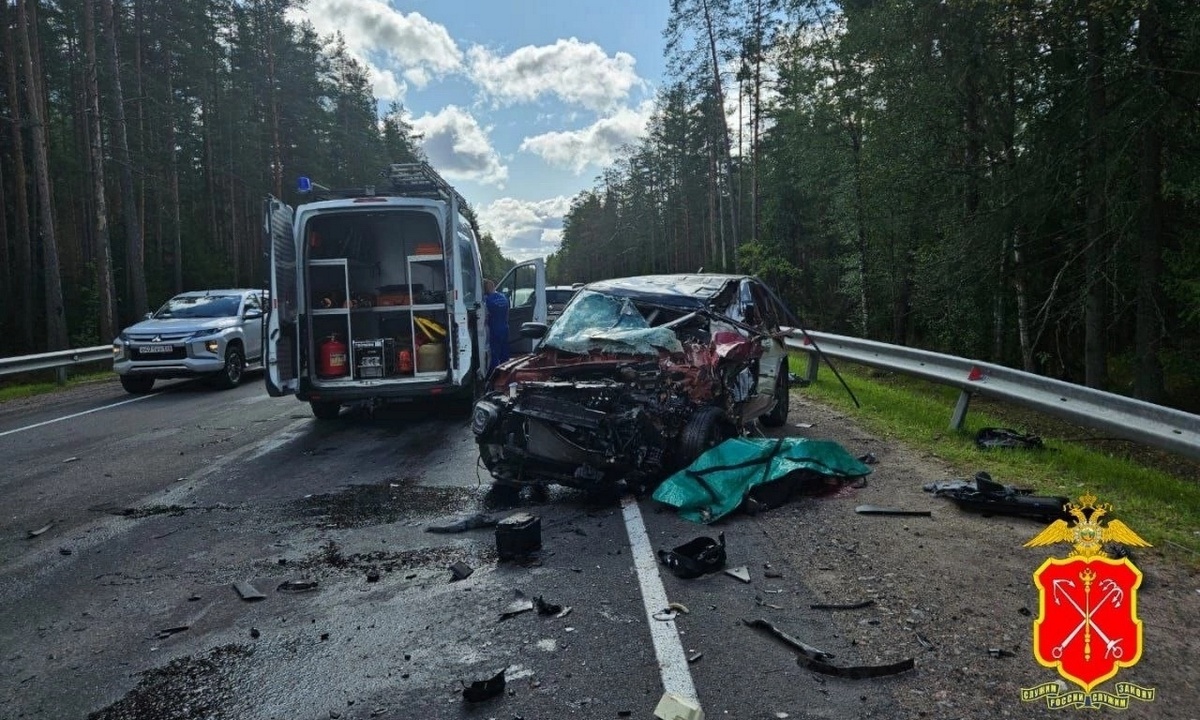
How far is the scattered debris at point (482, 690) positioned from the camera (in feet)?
9.15

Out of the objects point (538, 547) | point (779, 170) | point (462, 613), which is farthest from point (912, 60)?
point (779, 170)

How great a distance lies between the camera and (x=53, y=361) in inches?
588

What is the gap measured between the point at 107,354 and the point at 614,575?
1677 centimetres

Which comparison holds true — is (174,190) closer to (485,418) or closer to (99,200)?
(99,200)

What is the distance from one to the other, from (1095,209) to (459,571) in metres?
11.7

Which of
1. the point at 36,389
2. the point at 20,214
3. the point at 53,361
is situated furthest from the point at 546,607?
the point at 20,214

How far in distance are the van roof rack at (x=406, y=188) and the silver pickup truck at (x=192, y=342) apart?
17.8ft

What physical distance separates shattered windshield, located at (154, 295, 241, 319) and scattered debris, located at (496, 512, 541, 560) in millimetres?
11753

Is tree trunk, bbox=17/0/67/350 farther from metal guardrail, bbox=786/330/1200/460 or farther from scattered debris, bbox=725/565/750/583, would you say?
scattered debris, bbox=725/565/750/583

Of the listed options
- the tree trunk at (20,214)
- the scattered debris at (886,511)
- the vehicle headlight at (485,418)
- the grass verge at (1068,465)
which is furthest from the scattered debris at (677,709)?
the tree trunk at (20,214)

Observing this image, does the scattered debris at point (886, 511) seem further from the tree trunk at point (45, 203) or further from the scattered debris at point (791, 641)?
the tree trunk at point (45, 203)

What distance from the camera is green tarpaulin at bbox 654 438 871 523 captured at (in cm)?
526

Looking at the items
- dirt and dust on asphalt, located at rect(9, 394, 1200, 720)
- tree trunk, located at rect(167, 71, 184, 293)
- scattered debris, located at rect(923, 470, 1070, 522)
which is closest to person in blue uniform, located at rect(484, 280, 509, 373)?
dirt and dust on asphalt, located at rect(9, 394, 1200, 720)

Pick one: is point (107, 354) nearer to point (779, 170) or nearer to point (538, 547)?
point (538, 547)
